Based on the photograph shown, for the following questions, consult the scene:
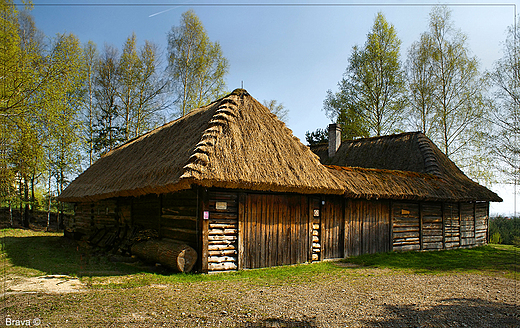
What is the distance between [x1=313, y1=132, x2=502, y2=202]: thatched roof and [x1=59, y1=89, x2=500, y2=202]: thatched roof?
0.19 ft

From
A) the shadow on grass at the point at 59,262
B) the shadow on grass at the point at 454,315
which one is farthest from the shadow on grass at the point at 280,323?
the shadow on grass at the point at 59,262

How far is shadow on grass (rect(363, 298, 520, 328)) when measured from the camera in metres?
5.12

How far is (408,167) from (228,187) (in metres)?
12.5

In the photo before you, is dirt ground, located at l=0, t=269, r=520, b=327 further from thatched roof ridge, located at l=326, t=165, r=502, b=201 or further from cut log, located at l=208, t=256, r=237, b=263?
thatched roof ridge, located at l=326, t=165, r=502, b=201

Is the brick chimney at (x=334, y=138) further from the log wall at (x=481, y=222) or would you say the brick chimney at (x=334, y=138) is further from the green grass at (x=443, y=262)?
the green grass at (x=443, y=262)

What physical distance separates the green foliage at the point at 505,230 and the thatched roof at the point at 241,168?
20.4 ft

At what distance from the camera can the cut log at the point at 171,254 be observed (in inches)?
328

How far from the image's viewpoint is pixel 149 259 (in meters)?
9.61

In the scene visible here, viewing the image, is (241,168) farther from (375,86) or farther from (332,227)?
(375,86)

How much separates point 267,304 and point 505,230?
2384 cm

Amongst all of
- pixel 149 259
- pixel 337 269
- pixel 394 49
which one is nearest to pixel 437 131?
pixel 394 49

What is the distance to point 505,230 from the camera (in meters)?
23.1

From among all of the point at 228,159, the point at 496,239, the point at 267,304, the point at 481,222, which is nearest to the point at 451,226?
the point at 481,222

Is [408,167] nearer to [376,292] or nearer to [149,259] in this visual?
[376,292]
